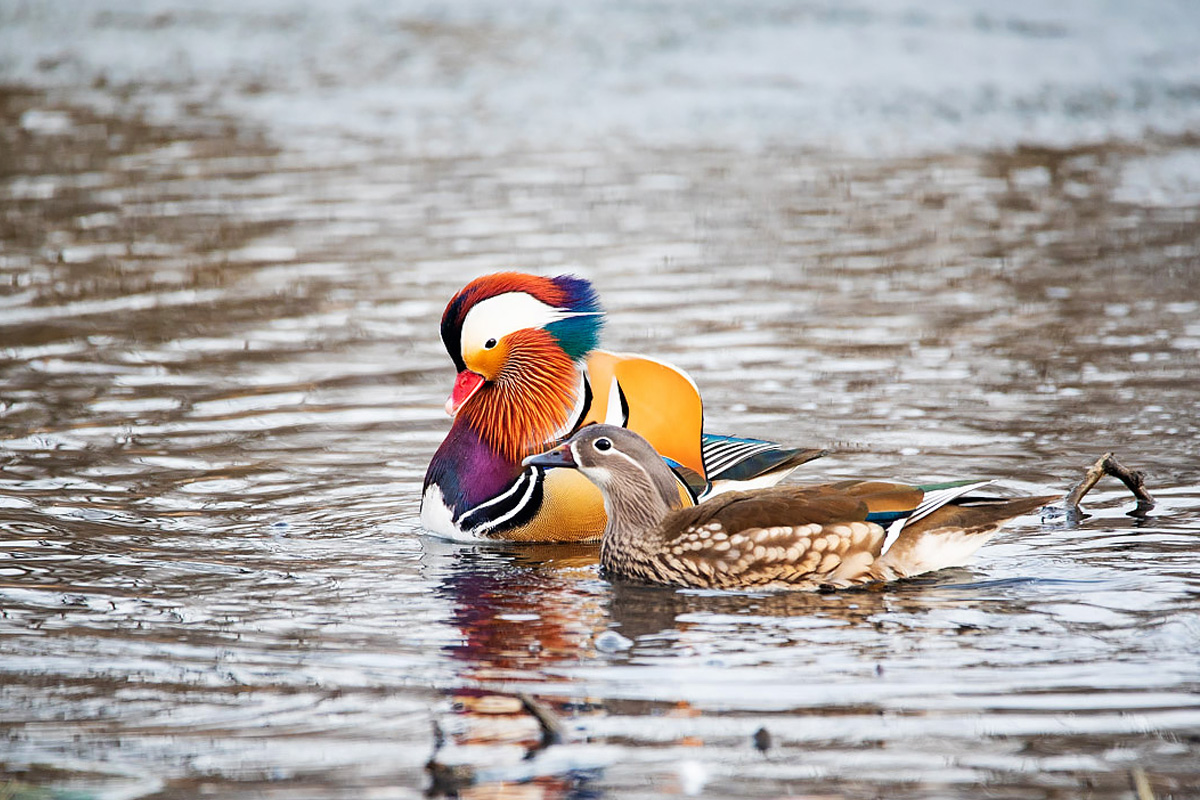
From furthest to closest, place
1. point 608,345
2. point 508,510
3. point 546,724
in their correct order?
point 608,345
point 508,510
point 546,724

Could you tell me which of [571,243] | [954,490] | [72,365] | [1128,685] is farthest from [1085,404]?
[72,365]

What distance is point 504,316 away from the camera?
7.79 m

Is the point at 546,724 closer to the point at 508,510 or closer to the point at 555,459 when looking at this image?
the point at 555,459

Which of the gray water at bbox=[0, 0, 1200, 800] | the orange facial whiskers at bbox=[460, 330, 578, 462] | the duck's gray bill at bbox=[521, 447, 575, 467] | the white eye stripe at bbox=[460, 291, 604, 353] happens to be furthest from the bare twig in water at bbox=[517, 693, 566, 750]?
the white eye stripe at bbox=[460, 291, 604, 353]

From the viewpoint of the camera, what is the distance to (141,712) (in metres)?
5.45

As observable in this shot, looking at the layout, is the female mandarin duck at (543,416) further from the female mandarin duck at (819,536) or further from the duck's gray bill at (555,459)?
the female mandarin duck at (819,536)

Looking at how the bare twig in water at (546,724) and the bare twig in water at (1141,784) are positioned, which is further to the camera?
the bare twig in water at (546,724)

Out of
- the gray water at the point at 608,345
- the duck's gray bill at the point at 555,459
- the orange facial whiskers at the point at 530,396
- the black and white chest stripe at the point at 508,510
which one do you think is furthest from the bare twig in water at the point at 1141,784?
the orange facial whiskers at the point at 530,396

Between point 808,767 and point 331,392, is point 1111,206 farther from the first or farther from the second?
point 808,767

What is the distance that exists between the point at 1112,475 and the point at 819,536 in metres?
1.82

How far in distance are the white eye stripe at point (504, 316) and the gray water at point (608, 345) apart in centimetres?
97

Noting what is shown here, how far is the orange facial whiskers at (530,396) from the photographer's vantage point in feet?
25.8

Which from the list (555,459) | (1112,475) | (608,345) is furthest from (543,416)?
(608,345)

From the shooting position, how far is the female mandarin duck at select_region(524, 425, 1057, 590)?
680 cm
